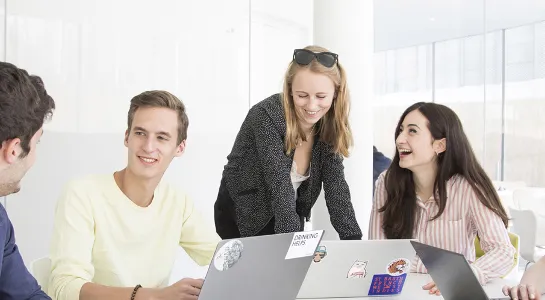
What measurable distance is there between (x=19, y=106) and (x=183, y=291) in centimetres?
53

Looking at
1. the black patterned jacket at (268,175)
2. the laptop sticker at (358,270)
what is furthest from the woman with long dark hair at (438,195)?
the laptop sticker at (358,270)

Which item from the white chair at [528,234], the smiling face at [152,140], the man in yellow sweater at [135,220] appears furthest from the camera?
the white chair at [528,234]

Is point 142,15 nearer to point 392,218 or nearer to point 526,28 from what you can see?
point 392,218

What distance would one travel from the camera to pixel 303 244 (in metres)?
1.36

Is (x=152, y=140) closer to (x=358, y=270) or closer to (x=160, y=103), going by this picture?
(x=160, y=103)

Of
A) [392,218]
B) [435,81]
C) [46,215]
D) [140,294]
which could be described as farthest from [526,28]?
[140,294]

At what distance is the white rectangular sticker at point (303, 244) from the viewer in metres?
1.34

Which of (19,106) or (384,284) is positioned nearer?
(19,106)

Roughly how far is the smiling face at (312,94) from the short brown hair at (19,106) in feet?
3.80

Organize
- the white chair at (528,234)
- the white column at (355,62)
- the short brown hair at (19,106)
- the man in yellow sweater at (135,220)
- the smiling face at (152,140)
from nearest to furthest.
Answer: the short brown hair at (19,106), the man in yellow sweater at (135,220), the smiling face at (152,140), the white column at (355,62), the white chair at (528,234)

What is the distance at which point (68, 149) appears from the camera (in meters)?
3.73

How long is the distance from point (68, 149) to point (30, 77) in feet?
8.31

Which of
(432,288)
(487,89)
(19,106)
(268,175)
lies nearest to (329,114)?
(268,175)

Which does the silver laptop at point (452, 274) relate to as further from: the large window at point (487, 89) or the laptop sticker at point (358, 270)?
the large window at point (487, 89)
